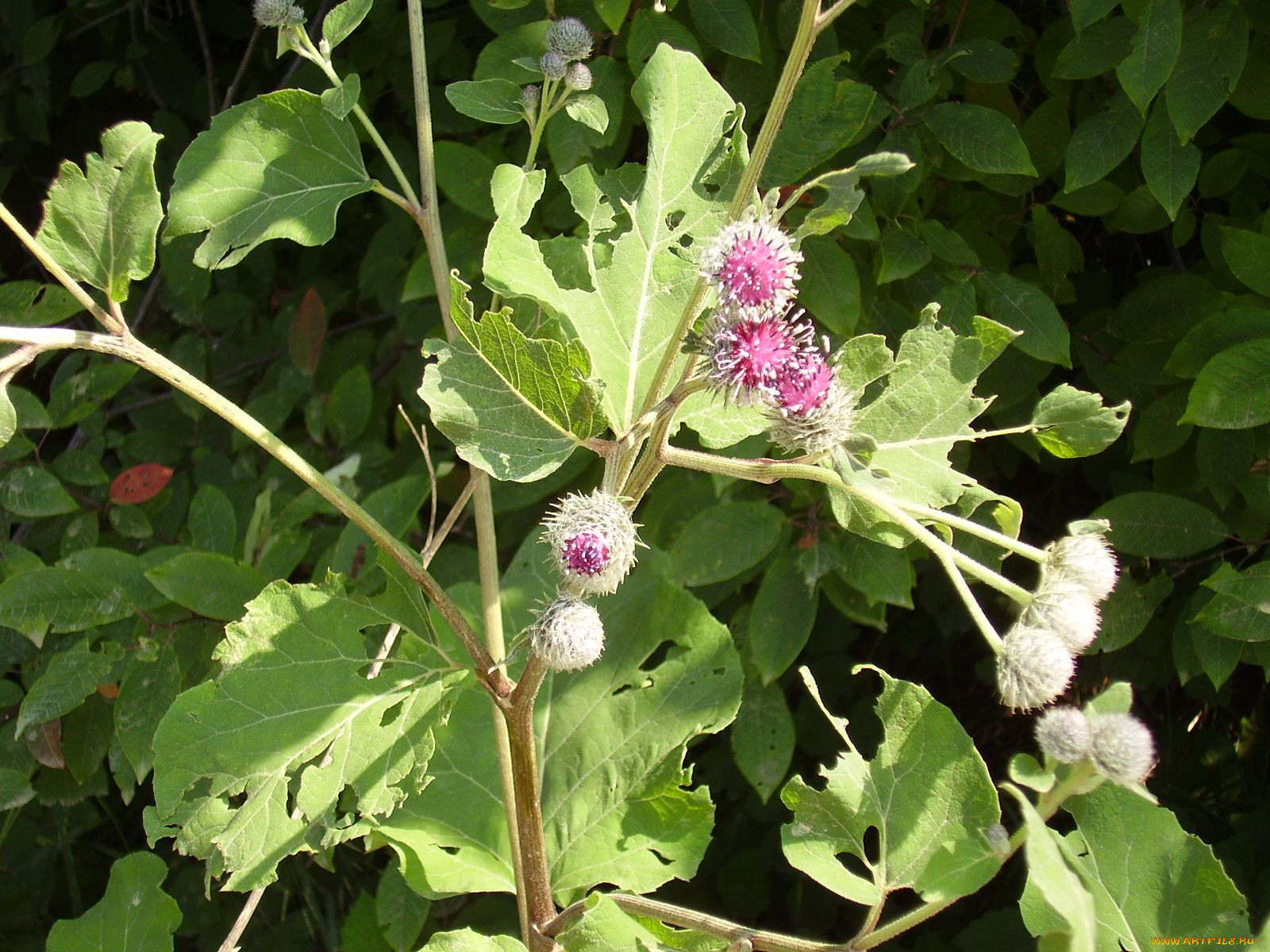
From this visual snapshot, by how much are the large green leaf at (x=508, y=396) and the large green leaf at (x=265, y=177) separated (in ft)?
1.38

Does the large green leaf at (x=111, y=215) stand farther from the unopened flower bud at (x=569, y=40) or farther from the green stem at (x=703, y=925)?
the green stem at (x=703, y=925)

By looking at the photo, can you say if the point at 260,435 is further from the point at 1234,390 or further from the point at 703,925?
the point at 1234,390

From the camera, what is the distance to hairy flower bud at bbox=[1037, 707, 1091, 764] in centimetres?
91

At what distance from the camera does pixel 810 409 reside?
3.11 ft

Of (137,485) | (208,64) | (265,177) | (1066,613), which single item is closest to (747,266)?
(1066,613)

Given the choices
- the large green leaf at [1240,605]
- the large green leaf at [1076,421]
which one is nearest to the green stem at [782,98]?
the large green leaf at [1076,421]

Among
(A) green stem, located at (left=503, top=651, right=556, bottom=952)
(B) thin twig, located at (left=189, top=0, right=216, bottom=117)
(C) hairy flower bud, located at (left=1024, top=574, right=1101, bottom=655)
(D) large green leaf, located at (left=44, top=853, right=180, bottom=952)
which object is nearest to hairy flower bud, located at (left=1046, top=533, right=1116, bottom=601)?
(C) hairy flower bud, located at (left=1024, top=574, right=1101, bottom=655)

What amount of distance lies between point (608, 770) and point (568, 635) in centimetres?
62

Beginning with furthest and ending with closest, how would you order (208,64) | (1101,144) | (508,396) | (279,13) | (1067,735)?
(208,64) → (1101,144) → (279,13) → (508,396) → (1067,735)

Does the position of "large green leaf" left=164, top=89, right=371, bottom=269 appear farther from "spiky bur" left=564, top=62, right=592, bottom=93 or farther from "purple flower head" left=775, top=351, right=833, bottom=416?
"purple flower head" left=775, top=351, right=833, bottom=416

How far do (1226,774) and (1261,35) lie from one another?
1502 millimetres

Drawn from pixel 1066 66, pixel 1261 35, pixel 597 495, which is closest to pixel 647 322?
pixel 597 495

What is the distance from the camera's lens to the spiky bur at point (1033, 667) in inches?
36.5

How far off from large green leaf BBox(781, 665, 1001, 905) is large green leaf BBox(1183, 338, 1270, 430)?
679 mm
